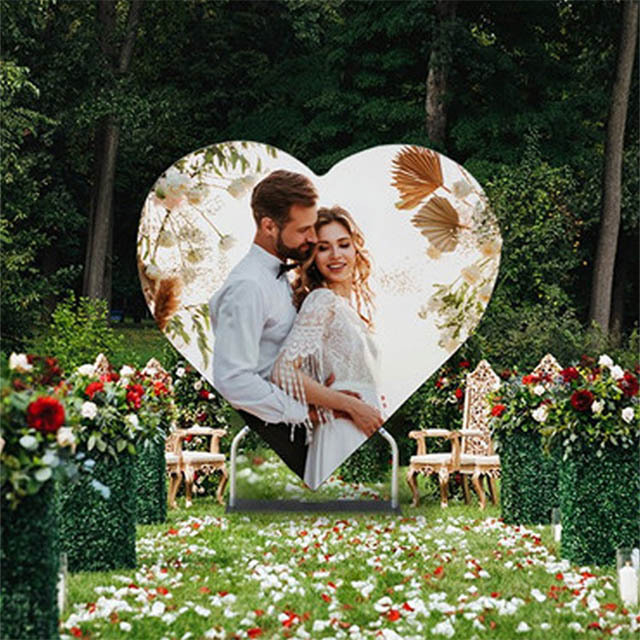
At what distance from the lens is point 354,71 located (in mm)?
20234

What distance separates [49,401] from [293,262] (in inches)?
231

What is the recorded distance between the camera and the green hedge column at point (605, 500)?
8.12 m

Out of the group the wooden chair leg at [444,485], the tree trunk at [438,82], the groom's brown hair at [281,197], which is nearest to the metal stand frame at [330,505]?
the wooden chair leg at [444,485]

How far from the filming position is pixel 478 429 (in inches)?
489

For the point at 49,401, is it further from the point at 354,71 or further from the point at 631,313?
the point at 631,313

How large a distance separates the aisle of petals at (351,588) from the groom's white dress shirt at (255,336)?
120 centimetres

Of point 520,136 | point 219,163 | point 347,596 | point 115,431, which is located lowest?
point 347,596

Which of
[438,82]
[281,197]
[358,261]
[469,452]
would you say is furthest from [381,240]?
[438,82]

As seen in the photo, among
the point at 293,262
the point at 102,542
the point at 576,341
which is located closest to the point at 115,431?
the point at 102,542

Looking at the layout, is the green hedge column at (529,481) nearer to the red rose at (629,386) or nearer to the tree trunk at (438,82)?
the red rose at (629,386)

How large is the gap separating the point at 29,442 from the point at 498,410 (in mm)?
5932

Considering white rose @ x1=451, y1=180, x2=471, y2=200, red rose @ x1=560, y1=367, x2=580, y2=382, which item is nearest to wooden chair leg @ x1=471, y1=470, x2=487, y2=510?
white rose @ x1=451, y1=180, x2=471, y2=200

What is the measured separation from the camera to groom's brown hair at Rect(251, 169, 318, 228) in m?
11.3

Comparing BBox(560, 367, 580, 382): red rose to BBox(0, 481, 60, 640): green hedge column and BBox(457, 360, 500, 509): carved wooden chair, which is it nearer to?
BBox(457, 360, 500, 509): carved wooden chair
